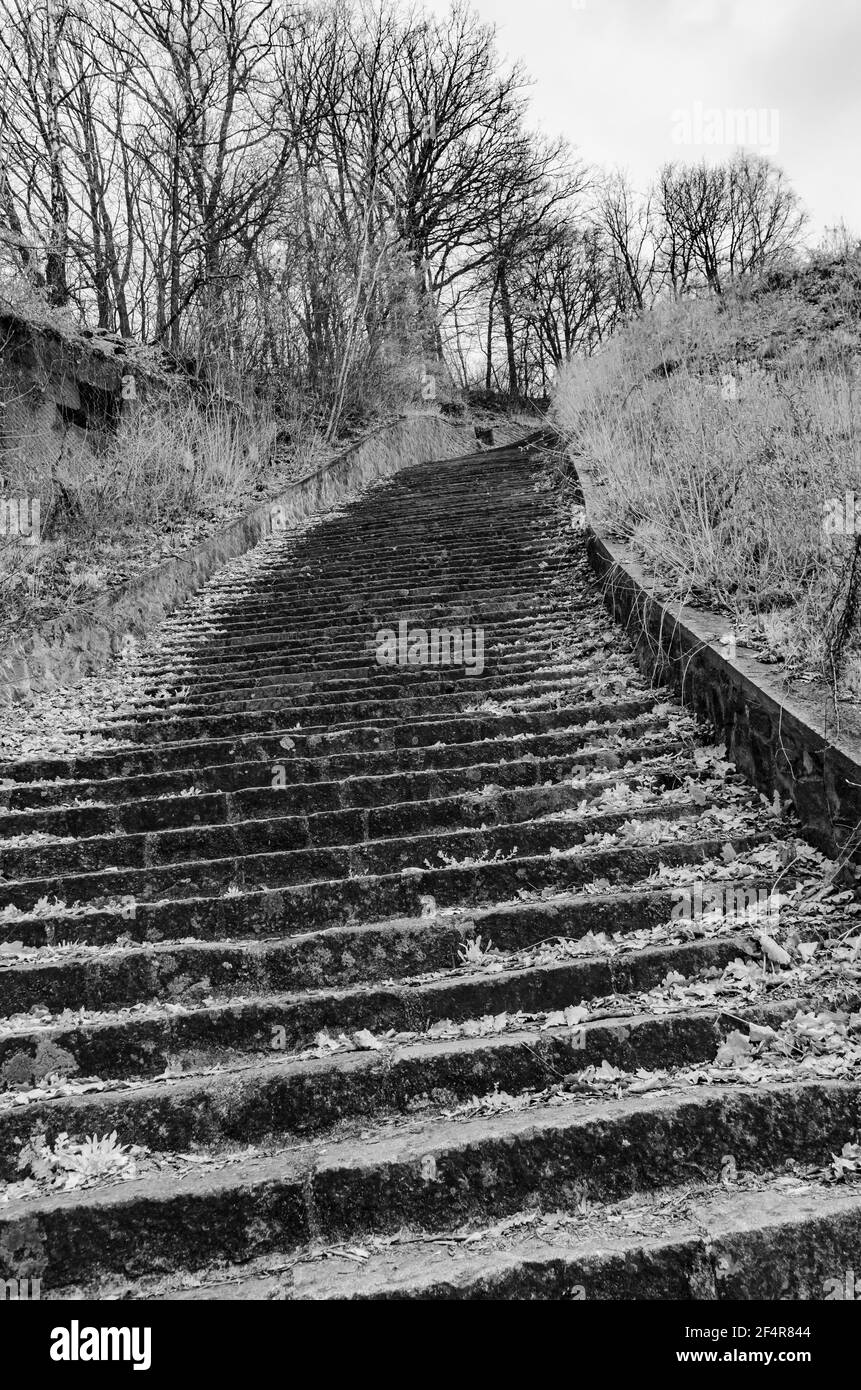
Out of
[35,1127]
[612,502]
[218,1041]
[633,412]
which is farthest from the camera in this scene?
[633,412]

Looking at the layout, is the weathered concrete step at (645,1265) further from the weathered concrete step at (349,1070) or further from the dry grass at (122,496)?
the dry grass at (122,496)

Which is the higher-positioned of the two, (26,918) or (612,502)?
(612,502)

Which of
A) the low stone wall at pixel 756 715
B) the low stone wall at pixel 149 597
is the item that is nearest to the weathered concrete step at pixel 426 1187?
the low stone wall at pixel 756 715

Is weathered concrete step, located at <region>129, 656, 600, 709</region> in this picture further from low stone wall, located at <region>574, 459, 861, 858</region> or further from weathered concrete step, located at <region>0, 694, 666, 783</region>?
weathered concrete step, located at <region>0, 694, 666, 783</region>

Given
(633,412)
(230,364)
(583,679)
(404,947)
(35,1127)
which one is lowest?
(35,1127)

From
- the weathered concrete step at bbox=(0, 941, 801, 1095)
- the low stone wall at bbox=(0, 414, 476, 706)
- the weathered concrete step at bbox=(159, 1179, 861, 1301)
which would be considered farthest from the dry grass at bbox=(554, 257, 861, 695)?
the low stone wall at bbox=(0, 414, 476, 706)

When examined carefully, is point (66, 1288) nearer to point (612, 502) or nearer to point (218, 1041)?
point (218, 1041)

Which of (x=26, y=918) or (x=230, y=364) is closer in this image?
(x=26, y=918)

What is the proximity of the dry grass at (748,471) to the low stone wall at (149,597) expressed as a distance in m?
3.32

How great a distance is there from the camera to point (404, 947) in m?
3.01

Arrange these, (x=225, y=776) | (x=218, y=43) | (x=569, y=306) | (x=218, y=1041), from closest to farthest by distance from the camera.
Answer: (x=218, y=1041), (x=225, y=776), (x=218, y=43), (x=569, y=306)

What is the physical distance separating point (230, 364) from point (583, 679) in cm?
1035

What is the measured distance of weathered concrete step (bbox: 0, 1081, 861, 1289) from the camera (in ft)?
6.79

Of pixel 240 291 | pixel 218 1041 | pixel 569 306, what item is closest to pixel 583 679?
pixel 218 1041
